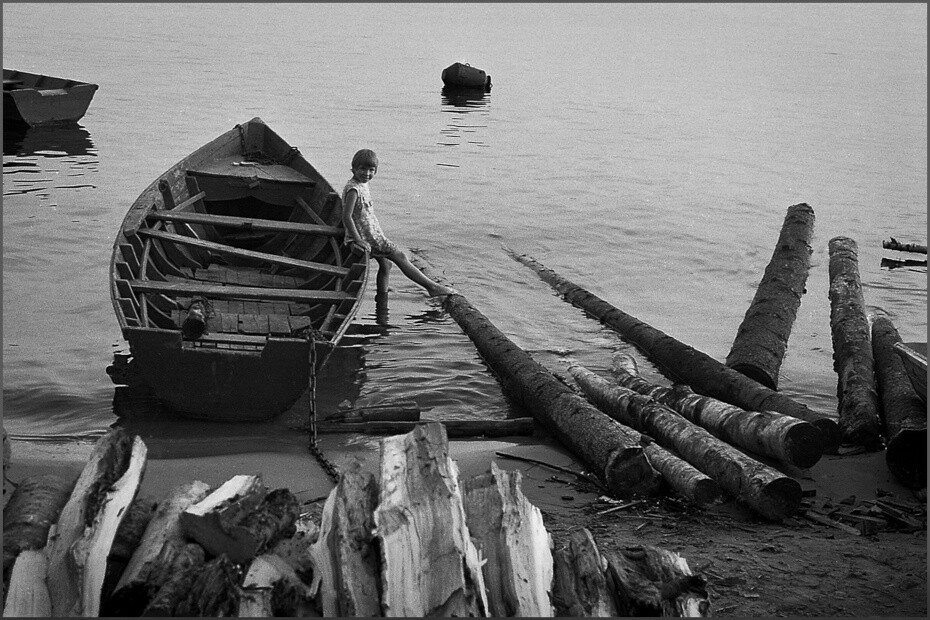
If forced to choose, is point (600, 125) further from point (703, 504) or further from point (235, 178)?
point (703, 504)

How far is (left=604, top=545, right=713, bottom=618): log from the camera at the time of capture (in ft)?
13.9

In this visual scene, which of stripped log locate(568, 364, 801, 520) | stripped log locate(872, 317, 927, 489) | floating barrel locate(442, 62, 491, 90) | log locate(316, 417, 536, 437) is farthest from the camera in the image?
floating barrel locate(442, 62, 491, 90)

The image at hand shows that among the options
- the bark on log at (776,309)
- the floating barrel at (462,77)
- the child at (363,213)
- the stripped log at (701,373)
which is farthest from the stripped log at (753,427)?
the floating barrel at (462,77)

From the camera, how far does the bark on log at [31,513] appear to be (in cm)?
433

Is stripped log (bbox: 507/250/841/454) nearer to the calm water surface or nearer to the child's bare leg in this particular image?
the calm water surface

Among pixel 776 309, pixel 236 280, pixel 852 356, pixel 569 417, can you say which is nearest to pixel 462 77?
pixel 236 280

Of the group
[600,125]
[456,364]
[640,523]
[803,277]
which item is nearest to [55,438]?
[456,364]

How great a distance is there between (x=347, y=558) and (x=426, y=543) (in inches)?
13.4

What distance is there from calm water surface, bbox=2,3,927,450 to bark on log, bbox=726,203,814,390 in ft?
3.06

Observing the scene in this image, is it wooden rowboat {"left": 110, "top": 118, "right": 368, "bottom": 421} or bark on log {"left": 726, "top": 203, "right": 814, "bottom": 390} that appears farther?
bark on log {"left": 726, "top": 203, "right": 814, "bottom": 390}

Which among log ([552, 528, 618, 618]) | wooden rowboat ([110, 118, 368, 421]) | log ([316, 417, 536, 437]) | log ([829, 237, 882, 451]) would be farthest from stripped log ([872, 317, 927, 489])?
wooden rowboat ([110, 118, 368, 421])

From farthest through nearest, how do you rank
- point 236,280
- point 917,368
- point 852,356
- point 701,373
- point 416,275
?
point 416,275, point 236,280, point 852,356, point 701,373, point 917,368

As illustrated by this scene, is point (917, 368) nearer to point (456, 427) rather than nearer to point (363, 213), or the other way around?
point (456, 427)

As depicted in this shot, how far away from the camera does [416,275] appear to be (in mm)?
11820
